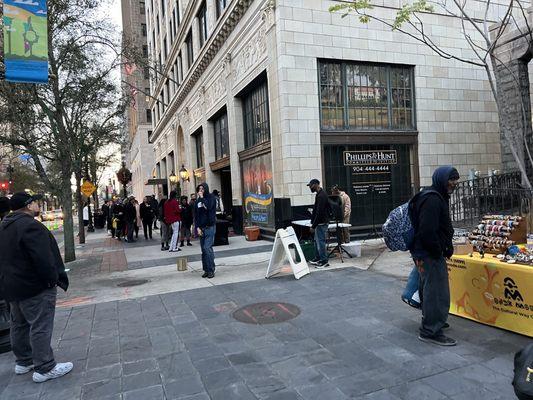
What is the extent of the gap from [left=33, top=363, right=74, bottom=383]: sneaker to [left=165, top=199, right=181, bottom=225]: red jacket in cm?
906

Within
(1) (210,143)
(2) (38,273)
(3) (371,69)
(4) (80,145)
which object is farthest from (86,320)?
(1) (210,143)

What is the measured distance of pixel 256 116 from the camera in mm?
15914

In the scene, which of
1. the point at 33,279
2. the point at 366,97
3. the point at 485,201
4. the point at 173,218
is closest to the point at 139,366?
the point at 33,279

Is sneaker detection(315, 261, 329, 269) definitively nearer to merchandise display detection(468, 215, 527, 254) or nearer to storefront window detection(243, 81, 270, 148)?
merchandise display detection(468, 215, 527, 254)

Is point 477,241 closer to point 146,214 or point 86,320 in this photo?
point 86,320

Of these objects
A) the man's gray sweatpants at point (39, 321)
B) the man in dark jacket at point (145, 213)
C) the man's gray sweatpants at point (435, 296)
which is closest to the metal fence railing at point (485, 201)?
the man's gray sweatpants at point (435, 296)

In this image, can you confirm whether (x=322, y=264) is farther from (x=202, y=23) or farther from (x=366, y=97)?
(x=202, y=23)

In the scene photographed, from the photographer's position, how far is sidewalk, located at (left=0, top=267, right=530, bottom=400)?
12.2 ft

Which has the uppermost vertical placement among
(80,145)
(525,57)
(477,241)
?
(525,57)

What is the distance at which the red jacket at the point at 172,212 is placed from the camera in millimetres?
13352

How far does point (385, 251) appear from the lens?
35.0 feet

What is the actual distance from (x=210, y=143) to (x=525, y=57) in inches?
554

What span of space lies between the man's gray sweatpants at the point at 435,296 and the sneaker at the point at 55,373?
380 cm

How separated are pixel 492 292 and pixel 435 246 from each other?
1.14m
